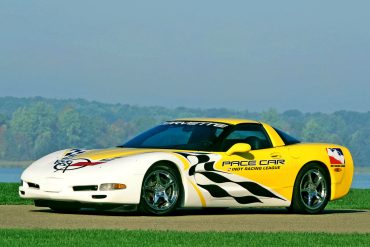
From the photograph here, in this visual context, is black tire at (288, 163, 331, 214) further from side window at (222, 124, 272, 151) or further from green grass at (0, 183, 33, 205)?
green grass at (0, 183, 33, 205)

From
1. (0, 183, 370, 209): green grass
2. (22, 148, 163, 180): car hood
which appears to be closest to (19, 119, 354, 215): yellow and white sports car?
(22, 148, 163, 180): car hood

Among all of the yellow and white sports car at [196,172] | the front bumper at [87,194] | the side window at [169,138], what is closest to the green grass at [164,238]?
the front bumper at [87,194]

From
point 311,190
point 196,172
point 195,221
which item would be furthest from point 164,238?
point 311,190

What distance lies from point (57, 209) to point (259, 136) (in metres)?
3.36

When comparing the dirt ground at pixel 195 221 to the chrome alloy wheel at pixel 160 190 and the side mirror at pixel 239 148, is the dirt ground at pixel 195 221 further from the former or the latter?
the side mirror at pixel 239 148

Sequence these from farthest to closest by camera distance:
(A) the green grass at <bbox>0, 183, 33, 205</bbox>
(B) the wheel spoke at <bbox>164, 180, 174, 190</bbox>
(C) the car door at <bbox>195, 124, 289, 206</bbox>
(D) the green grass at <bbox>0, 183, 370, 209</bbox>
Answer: (D) the green grass at <bbox>0, 183, 370, 209</bbox>
(A) the green grass at <bbox>0, 183, 33, 205</bbox>
(C) the car door at <bbox>195, 124, 289, 206</bbox>
(B) the wheel spoke at <bbox>164, 180, 174, 190</bbox>

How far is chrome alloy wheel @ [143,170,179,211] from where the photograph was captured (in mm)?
17469

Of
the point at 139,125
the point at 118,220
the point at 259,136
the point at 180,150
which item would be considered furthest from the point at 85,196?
the point at 139,125

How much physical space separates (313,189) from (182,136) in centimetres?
226

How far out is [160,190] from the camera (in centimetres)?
1753

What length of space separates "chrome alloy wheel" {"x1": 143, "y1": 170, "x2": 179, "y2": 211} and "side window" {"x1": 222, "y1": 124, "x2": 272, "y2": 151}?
1314 mm

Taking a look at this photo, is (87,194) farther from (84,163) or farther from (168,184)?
(168,184)

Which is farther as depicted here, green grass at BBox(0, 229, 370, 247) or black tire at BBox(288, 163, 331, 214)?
black tire at BBox(288, 163, 331, 214)

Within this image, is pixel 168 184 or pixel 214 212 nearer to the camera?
pixel 168 184
